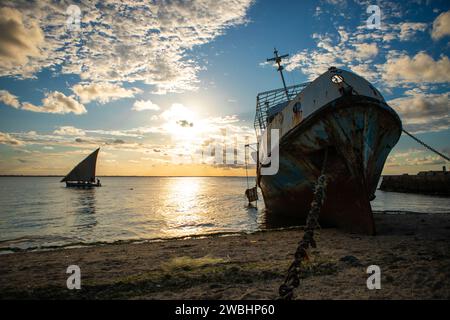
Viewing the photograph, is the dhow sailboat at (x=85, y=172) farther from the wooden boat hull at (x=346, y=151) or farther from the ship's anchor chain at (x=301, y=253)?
the ship's anchor chain at (x=301, y=253)

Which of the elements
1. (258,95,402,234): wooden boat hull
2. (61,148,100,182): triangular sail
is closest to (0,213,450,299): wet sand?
(258,95,402,234): wooden boat hull

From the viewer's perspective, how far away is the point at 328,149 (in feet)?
31.2

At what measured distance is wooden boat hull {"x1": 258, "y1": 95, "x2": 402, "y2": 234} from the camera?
29.0ft

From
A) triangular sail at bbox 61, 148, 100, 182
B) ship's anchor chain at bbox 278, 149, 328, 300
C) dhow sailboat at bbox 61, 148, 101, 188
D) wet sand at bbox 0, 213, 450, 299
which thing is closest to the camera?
ship's anchor chain at bbox 278, 149, 328, 300

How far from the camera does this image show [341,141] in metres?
8.98

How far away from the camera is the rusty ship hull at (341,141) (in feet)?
29.0

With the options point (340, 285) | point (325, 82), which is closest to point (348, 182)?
point (325, 82)

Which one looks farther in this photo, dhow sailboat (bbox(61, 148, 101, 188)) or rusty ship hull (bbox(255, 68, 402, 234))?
dhow sailboat (bbox(61, 148, 101, 188))

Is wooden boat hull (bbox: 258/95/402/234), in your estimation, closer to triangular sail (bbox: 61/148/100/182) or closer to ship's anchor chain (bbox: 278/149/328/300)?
ship's anchor chain (bbox: 278/149/328/300)

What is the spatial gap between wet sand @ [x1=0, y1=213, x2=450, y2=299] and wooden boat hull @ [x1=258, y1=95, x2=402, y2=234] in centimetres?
131

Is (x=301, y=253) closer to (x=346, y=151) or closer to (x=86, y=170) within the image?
(x=346, y=151)

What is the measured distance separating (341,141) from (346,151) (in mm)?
372

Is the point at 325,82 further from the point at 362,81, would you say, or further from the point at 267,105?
the point at 267,105
